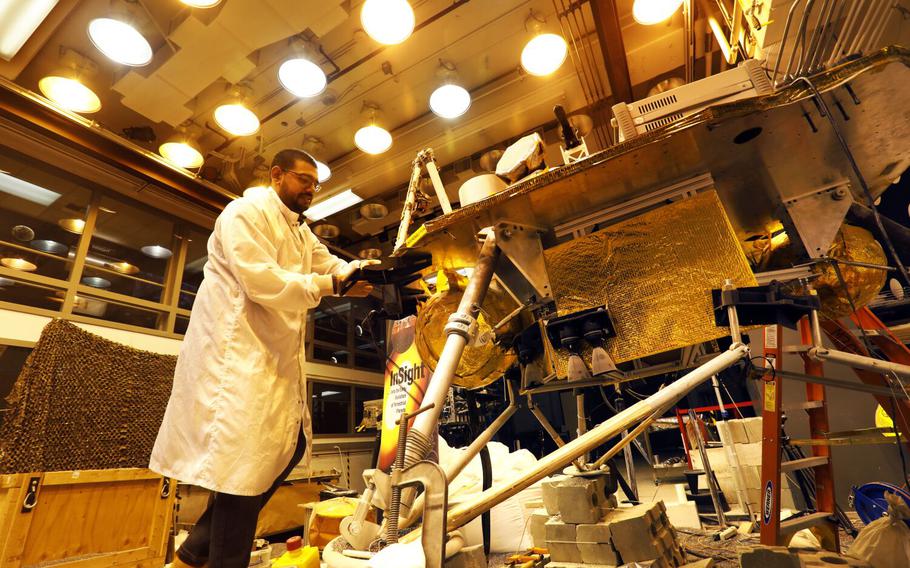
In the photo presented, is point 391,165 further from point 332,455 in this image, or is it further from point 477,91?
point 332,455

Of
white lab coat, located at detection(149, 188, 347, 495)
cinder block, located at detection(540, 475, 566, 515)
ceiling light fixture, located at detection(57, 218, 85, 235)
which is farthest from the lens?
ceiling light fixture, located at detection(57, 218, 85, 235)

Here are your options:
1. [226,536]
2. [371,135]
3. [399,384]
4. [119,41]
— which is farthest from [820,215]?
[119,41]

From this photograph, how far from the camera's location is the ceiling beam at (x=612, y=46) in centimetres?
323

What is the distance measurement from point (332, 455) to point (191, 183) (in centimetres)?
446

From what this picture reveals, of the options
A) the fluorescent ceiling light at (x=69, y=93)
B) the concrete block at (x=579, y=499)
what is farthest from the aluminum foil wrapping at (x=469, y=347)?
the fluorescent ceiling light at (x=69, y=93)

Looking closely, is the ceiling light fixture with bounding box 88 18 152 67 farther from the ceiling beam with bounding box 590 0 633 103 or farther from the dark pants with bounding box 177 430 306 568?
the dark pants with bounding box 177 430 306 568

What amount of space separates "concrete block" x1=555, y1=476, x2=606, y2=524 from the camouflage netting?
10.7ft

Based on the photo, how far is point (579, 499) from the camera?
1453mm

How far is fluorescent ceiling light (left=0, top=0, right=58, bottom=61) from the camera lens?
10.3 feet

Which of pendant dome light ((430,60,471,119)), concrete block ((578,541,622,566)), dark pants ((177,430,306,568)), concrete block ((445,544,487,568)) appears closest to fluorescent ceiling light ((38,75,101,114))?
pendant dome light ((430,60,471,119))

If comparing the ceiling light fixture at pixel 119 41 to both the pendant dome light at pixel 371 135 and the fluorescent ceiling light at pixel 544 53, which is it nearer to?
the pendant dome light at pixel 371 135

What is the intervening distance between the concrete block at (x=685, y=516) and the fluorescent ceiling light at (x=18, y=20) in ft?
19.2

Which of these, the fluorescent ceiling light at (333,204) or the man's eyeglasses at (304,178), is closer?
the man's eyeglasses at (304,178)

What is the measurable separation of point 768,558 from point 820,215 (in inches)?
40.7
